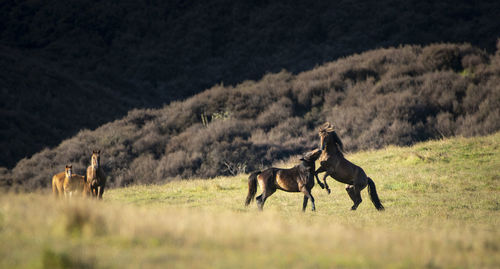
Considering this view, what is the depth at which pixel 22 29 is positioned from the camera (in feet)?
180

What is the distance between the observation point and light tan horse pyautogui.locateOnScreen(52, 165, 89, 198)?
35.6 feet

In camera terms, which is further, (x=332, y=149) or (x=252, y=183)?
(x=252, y=183)

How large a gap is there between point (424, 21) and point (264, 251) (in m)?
49.6

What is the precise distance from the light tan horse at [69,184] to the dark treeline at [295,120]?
39.2 ft

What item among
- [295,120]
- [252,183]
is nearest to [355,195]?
[252,183]

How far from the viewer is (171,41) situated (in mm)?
58812

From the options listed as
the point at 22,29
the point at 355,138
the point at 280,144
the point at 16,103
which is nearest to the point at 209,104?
the point at 280,144

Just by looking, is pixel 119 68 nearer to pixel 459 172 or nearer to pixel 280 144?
pixel 280 144

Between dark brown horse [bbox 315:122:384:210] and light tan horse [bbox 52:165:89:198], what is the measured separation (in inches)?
221

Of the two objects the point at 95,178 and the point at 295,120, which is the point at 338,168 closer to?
the point at 95,178

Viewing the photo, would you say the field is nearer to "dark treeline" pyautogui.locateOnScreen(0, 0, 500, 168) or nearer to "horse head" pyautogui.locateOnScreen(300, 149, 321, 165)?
"horse head" pyautogui.locateOnScreen(300, 149, 321, 165)

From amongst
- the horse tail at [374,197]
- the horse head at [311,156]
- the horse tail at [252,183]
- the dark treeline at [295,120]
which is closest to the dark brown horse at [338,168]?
the horse tail at [374,197]

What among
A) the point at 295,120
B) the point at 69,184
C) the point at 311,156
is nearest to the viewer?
the point at 311,156

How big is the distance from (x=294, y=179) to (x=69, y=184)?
5.35 meters
